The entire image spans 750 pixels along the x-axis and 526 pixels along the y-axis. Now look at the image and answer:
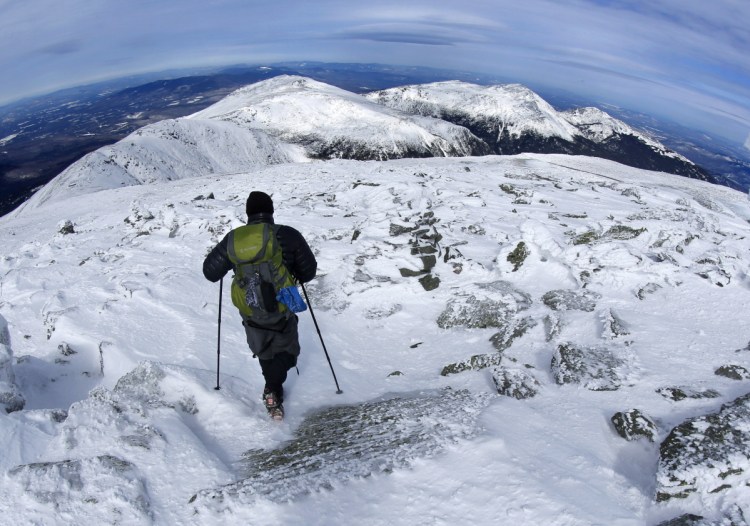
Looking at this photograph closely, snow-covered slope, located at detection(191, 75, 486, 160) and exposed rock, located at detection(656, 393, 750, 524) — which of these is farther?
snow-covered slope, located at detection(191, 75, 486, 160)

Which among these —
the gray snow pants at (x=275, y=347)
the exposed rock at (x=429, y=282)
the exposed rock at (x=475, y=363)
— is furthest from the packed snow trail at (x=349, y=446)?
the exposed rock at (x=429, y=282)

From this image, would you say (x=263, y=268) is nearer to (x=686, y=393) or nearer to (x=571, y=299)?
(x=686, y=393)

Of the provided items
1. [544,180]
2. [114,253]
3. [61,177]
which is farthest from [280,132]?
[114,253]

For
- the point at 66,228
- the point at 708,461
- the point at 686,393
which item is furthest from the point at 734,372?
the point at 66,228

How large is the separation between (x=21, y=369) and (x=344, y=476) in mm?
7508

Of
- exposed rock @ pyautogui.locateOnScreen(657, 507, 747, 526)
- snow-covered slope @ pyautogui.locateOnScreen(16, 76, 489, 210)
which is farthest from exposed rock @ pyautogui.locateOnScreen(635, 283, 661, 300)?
snow-covered slope @ pyautogui.locateOnScreen(16, 76, 489, 210)

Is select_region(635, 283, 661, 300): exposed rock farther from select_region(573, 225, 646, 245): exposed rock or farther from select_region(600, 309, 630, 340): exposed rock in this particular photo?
select_region(573, 225, 646, 245): exposed rock

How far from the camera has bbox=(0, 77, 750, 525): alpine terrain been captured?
4.81m

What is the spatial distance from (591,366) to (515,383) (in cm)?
156

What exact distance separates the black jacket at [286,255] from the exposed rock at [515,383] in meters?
4.20

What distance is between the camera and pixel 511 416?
21.9 ft

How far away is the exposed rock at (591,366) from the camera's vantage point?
7602 millimetres

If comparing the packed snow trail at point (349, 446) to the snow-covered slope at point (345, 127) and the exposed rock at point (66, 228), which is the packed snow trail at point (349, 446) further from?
the snow-covered slope at point (345, 127)

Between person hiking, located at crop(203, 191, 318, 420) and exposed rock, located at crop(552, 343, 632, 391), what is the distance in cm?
536
